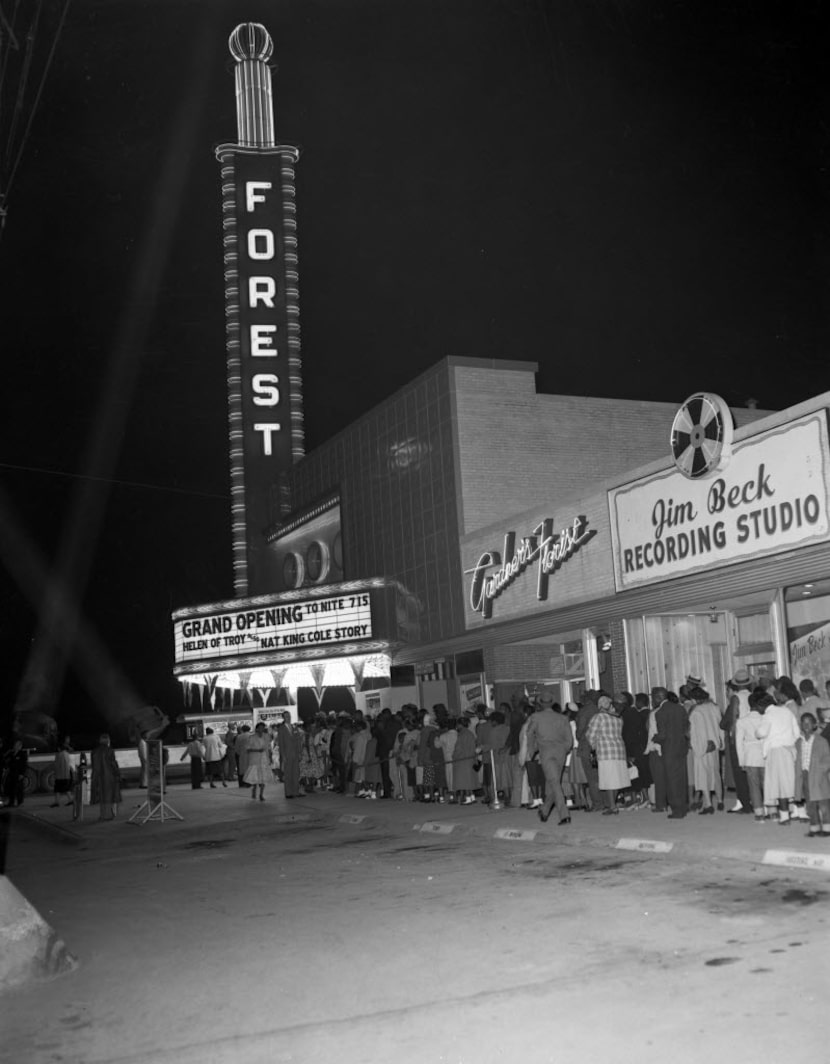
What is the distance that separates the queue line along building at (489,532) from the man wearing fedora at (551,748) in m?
3.37

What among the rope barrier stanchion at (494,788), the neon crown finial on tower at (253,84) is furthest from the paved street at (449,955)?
the neon crown finial on tower at (253,84)

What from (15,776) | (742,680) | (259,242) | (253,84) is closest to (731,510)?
(742,680)

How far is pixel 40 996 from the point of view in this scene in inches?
294

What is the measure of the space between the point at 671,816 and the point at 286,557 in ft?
80.6

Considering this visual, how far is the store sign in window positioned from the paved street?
4.05 metres

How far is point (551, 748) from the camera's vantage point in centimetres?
1535

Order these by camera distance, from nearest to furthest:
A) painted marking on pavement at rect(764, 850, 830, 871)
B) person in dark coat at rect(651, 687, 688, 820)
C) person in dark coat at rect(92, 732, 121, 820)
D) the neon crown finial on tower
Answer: painted marking on pavement at rect(764, 850, 830, 871)
person in dark coat at rect(651, 687, 688, 820)
person in dark coat at rect(92, 732, 121, 820)
the neon crown finial on tower

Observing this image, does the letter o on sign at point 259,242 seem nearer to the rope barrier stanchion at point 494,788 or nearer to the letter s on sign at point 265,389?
the letter s on sign at point 265,389

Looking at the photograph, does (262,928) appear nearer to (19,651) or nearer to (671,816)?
(671,816)

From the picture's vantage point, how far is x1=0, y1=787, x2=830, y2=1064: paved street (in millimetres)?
5844

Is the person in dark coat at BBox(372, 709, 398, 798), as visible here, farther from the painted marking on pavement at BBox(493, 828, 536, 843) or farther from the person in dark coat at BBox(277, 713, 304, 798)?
the painted marking on pavement at BBox(493, 828, 536, 843)

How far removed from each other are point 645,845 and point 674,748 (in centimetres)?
228

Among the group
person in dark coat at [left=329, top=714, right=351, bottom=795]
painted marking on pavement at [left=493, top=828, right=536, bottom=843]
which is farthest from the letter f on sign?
painted marking on pavement at [left=493, top=828, right=536, bottom=843]

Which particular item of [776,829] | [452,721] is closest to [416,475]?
[452,721]
